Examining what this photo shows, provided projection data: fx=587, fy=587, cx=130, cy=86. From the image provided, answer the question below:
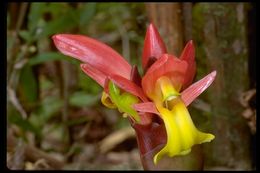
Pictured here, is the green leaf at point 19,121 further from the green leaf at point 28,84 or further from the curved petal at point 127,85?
the curved petal at point 127,85

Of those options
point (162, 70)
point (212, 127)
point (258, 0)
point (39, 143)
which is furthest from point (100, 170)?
point (162, 70)

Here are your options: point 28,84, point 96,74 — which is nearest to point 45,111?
point 28,84

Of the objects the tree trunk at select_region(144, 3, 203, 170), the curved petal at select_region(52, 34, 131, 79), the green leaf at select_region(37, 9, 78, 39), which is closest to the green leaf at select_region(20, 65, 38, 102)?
the green leaf at select_region(37, 9, 78, 39)

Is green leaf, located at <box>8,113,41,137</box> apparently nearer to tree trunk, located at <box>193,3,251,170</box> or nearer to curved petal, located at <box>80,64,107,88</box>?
tree trunk, located at <box>193,3,251,170</box>

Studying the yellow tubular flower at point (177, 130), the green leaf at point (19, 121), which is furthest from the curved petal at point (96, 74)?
the green leaf at point (19, 121)

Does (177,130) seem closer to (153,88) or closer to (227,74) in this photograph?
(153,88)
